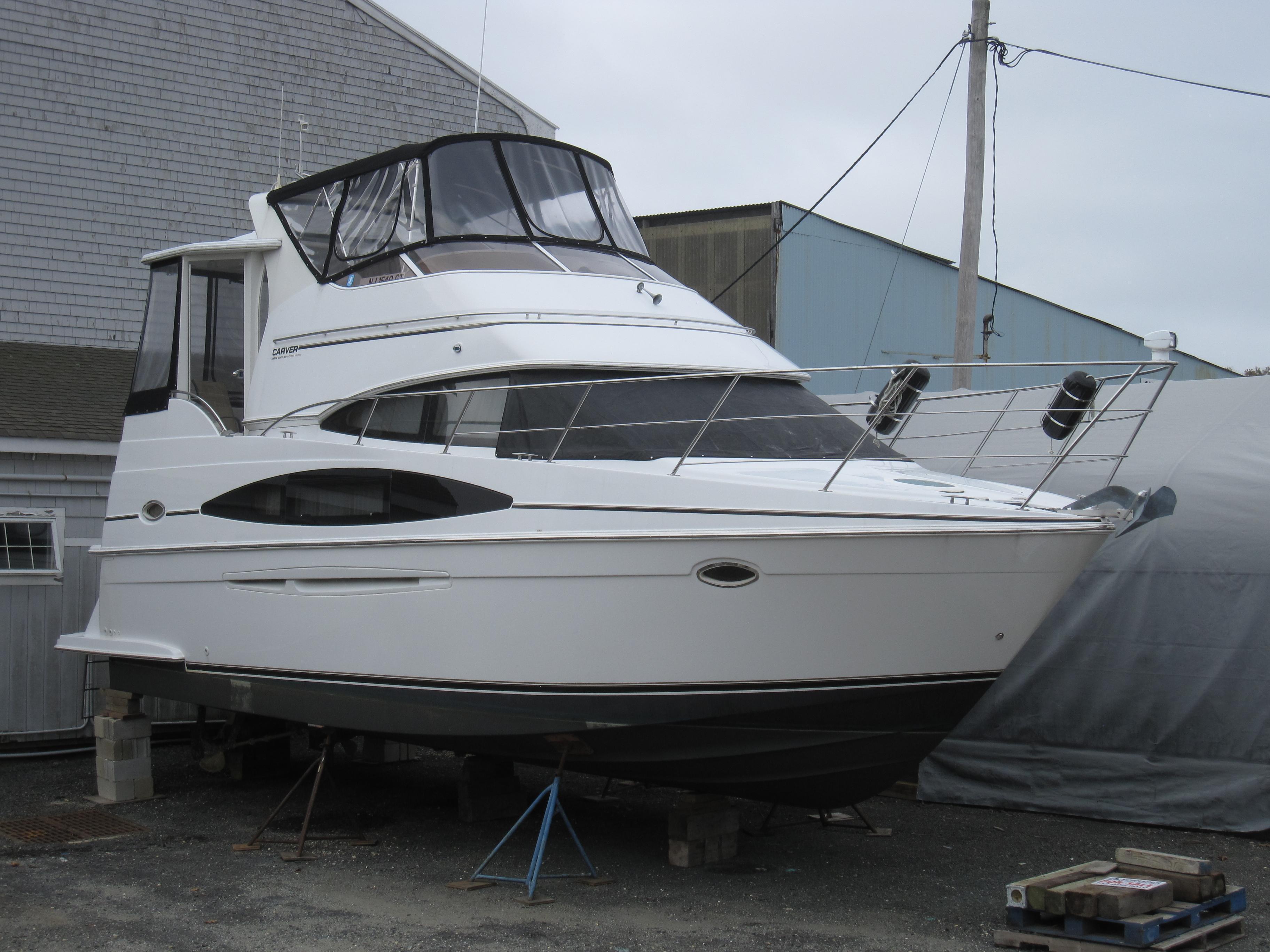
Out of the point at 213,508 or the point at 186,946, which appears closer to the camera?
the point at 186,946

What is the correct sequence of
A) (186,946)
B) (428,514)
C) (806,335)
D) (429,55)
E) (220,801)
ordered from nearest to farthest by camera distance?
1. (186,946)
2. (428,514)
3. (220,801)
4. (429,55)
5. (806,335)

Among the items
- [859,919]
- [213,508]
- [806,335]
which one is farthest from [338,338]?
[806,335]

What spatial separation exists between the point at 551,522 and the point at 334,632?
1.68 meters

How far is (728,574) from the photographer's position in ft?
18.2

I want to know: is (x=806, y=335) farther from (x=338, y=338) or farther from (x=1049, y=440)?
(x=338, y=338)

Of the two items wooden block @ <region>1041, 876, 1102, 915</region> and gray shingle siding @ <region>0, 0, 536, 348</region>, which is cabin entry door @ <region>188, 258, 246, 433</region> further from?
wooden block @ <region>1041, 876, 1102, 915</region>

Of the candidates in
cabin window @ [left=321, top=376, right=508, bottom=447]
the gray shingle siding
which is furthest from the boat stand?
the gray shingle siding

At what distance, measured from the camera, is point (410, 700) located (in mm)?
6492

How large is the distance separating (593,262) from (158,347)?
3325 millimetres

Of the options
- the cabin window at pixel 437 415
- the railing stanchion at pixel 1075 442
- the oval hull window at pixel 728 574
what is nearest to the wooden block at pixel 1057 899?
the railing stanchion at pixel 1075 442

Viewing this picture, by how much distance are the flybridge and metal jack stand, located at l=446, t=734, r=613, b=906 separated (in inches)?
125

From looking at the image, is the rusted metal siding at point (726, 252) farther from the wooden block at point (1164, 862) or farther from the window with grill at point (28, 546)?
the wooden block at point (1164, 862)

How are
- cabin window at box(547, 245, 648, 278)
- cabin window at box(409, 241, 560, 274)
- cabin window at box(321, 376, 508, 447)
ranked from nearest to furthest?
1. cabin window at box(321, 376, 508, 447)
2. cabin window at box(409, 241, 560, 274)
3. cabin window at box(547, 245, 648, 278)

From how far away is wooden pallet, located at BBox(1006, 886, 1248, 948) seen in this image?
→ 505 cm
